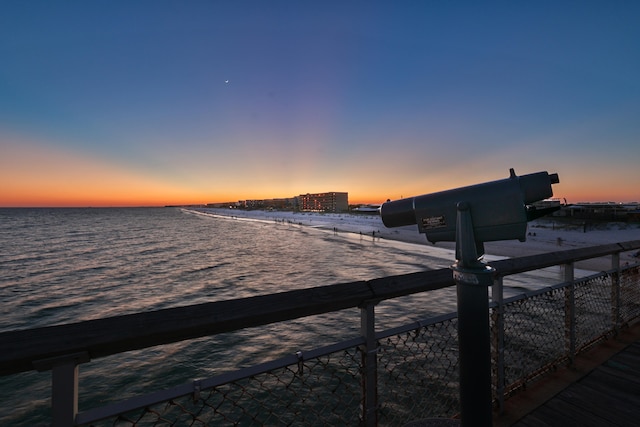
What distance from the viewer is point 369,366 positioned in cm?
171

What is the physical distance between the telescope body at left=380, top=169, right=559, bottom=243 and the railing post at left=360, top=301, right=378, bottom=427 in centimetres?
59

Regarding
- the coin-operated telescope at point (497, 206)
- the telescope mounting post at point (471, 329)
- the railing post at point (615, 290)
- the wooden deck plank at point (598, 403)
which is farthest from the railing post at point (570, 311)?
the telescope mounting post at point (471, 329)

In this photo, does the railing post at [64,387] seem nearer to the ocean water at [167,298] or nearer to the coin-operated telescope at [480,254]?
the coin-operated telescope at [480,254]

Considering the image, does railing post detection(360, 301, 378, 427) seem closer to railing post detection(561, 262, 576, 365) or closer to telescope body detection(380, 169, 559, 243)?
telescope body detection(380, 169, 559, 243)

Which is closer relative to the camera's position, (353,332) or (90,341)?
(90,341)

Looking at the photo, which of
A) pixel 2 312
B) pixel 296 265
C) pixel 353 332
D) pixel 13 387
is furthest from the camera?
pixel 296 265

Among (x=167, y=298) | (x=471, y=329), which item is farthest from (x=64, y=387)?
(x=167, y=298)

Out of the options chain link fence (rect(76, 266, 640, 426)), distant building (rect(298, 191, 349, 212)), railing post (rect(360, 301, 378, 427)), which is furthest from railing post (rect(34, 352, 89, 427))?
distant building (rect(298, 191, 349, 212))

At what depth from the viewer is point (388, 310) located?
33.6 feet

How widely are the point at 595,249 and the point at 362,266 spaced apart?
52.4 ft

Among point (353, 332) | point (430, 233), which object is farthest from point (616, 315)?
point (353, 332)

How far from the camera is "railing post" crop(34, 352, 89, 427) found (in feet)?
3.29

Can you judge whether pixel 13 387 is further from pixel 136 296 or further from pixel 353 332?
pixel 353 332

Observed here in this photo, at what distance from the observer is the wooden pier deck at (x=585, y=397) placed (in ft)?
7.53
